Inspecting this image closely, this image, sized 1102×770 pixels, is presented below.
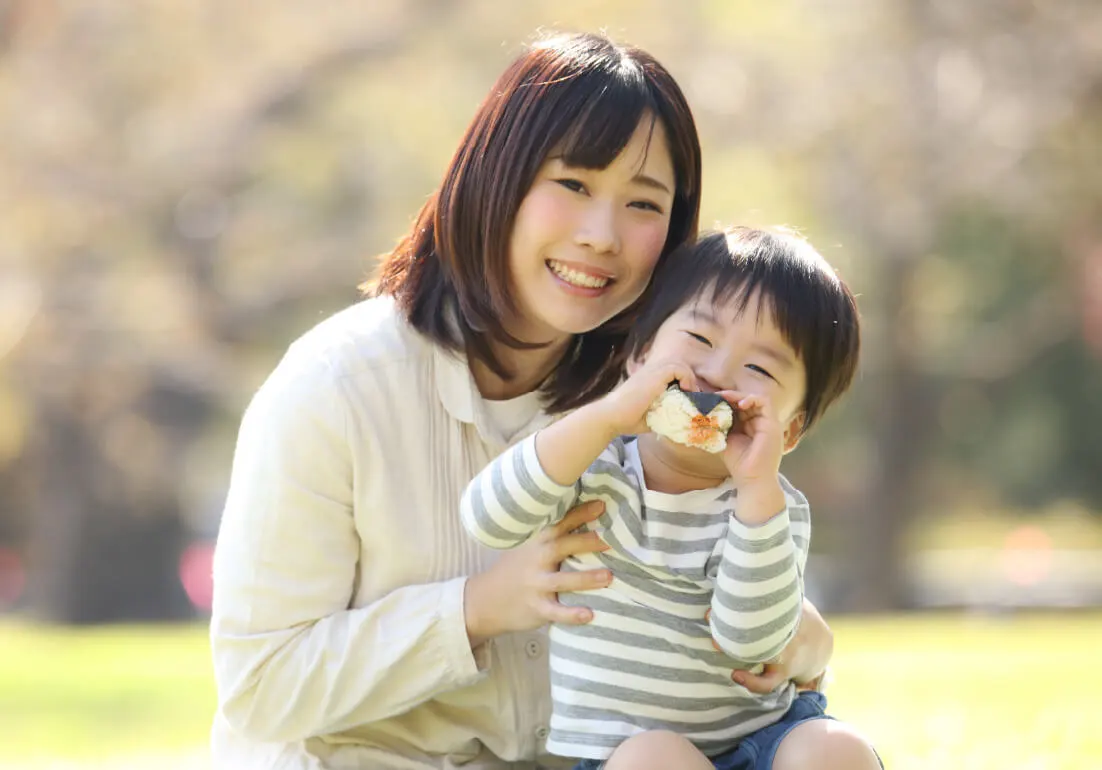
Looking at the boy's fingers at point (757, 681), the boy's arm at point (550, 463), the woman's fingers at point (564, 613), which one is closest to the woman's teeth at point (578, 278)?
the boy's arm at point (550, 463)

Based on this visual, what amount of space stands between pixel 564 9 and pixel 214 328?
4.69 meters

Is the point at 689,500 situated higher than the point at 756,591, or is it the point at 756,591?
the point at 689,500

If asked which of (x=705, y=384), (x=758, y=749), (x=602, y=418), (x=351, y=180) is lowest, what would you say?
(x=758, y=749)

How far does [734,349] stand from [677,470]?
249 mm

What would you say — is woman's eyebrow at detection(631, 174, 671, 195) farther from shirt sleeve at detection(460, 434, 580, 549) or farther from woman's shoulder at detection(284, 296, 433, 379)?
shirt sleeve at detection(460, 434, 580, 549)

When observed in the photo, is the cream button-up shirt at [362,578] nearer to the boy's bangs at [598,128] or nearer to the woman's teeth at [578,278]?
the woman's teeth at [578,278]

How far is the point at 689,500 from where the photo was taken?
2613mm

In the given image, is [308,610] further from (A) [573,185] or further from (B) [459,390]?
(A) [573,185]

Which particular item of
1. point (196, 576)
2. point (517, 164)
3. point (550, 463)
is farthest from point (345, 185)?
point (550, 463)

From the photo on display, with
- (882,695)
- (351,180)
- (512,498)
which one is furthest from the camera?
(351,180)

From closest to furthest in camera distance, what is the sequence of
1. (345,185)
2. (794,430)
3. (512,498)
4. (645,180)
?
(512,498) → (794,430) → (645,180) → (345,185)

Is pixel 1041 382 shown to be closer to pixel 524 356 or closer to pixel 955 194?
pixel 955 194

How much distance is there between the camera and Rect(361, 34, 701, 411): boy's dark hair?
9.41ft

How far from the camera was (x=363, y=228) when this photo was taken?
1466 centimetres
